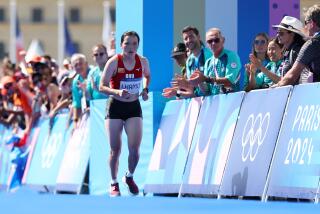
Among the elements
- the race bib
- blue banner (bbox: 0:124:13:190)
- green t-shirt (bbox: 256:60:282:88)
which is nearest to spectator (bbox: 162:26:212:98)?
the race bib

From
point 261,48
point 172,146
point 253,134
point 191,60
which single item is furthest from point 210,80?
point 253,134

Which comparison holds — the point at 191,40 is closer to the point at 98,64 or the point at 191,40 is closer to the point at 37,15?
the point at 98,64

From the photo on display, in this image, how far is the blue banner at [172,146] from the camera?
17203 millimetres

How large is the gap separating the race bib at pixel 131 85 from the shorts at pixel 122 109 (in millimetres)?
175

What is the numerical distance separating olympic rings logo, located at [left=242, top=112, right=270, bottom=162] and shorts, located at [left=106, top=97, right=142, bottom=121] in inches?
104

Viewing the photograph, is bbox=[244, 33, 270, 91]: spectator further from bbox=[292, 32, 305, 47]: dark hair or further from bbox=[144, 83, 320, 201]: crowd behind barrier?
bbox=[292, 32, 305, 47]: dark hair

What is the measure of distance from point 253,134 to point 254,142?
144mm

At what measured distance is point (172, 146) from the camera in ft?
57.8

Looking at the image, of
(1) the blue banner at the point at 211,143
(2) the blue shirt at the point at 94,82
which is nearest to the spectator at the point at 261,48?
(1) the blue banner at the point at 211,143

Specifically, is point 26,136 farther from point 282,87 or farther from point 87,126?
point 282,87

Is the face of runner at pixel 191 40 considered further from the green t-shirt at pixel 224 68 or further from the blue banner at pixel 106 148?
the blue banner at pixel 106 148

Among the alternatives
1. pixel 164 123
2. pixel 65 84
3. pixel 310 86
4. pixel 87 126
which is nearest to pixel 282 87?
pixel 310 86

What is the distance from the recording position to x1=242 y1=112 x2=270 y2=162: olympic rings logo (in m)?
14.8

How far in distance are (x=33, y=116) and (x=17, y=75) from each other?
1.74m
